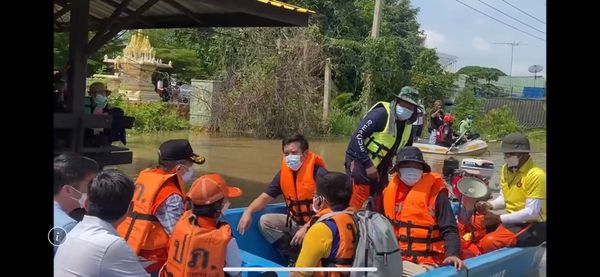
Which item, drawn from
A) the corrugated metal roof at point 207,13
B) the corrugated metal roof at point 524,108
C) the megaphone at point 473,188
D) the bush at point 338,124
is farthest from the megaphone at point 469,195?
the corrugated metal roof at point 524,108

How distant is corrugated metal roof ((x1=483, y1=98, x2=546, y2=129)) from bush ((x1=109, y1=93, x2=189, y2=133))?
13220 millimetres

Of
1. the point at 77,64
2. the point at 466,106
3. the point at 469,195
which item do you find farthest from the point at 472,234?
the point at 466,106

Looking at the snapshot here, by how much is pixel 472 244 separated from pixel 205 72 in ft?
72.2

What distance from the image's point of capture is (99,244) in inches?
92.0

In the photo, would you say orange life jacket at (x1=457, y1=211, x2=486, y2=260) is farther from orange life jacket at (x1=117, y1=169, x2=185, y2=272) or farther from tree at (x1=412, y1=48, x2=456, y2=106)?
tree at (x1=412, y1=48, x2=456, y2=106)

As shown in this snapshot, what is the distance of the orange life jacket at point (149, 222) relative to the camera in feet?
11.1

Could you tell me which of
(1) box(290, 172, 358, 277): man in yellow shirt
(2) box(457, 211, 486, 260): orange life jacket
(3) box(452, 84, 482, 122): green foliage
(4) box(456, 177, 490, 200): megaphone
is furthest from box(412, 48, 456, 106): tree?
(1) box(290, 172, 358, 277): man in yellow shirt

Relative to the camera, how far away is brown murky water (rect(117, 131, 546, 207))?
36.9 ft

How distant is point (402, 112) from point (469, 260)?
1.75 m

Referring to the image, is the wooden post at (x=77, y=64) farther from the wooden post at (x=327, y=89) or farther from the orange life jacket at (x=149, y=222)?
the wooden post at (x=327, y=89)

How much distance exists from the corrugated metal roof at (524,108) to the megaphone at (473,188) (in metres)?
21.7

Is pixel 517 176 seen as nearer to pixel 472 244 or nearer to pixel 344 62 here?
pixel 472 244

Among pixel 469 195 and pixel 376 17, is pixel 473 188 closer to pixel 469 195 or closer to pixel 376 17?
pixel 469 195

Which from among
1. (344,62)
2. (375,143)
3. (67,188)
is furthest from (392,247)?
(344,62)
